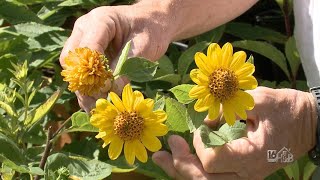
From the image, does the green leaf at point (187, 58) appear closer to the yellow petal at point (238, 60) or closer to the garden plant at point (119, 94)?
the garden plant at point (119, 94)

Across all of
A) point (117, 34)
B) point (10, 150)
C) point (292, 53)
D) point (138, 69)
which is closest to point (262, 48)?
point (292, 53)

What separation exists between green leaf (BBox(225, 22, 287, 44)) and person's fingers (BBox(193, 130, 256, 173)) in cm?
45

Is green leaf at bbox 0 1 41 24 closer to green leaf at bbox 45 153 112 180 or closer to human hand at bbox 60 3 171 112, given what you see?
human hand at bbox 60 3 171 112

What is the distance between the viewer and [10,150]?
1031mm

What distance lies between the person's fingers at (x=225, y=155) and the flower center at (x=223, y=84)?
0.35ft

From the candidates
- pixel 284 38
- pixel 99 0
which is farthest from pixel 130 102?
pixel 284 38

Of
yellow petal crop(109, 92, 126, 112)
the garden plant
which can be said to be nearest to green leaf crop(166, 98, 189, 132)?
the garden plant

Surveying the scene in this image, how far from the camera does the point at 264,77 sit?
152 cm

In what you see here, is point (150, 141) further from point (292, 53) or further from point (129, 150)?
point (292, 53)

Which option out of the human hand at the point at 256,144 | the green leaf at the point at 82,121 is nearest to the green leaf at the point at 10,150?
the green leaf at the point at 82,121

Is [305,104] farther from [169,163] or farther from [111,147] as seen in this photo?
[111,147]

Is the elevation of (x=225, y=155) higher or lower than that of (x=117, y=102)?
lower

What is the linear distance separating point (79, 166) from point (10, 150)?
107 mm

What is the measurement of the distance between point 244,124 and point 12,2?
1.82 feet
